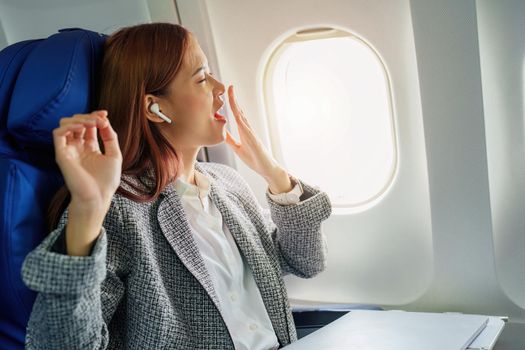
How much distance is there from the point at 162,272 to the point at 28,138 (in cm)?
45

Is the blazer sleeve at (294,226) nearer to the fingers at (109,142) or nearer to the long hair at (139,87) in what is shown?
the long hair at (139,87)

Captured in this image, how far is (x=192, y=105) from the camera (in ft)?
6.21

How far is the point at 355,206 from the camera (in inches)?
95.4

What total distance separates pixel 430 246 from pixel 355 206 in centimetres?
28

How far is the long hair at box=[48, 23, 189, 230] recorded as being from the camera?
1808 mm

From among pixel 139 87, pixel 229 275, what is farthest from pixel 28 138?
pixel 229 275

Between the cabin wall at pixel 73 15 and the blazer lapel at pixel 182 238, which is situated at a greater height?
the cabin wall at pixel 73 15

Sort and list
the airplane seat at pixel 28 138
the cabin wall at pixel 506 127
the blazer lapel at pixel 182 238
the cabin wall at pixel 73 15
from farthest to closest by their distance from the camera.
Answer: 1. the cabin wall at pixel 73 15
2. the cabin wall at pixel 506 127
3. the blazer lapel at pixel 182 238
4. the airplane seat at pixel 28 138

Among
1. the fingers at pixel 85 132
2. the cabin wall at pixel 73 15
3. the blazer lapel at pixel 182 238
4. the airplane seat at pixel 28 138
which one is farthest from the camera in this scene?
the cabin wall at pixel 73 15

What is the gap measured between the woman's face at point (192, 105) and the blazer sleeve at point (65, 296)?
0.44 meters

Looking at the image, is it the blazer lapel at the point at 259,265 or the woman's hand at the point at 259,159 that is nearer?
the blazer lapel at the point at 259,265

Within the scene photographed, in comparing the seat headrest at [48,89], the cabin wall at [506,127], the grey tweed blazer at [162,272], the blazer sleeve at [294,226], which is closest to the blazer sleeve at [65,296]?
the grey tweed blazer at [162,272]

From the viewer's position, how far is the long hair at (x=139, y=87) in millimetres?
1808

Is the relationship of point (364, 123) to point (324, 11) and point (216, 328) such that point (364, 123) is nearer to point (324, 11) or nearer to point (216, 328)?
point (324, 11)
